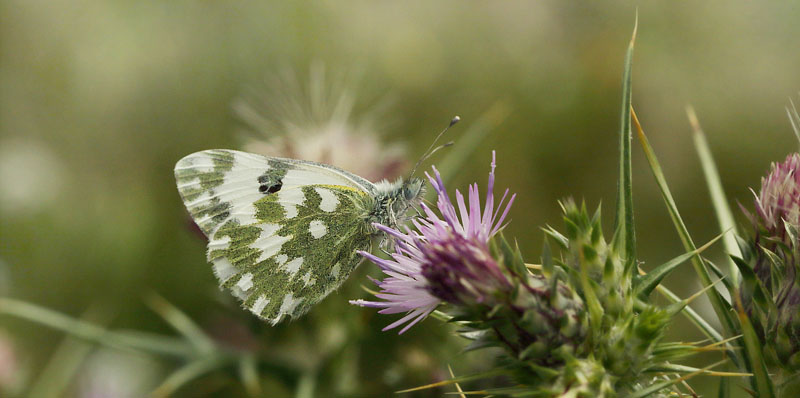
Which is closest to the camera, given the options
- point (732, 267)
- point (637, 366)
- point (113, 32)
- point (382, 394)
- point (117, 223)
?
point (637, 366)

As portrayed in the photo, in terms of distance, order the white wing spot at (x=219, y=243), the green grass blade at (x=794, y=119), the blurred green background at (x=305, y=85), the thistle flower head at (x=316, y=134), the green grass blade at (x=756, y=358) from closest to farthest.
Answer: the green grass blade at (x=756, y=358), the green grass blade at (x=794, y=119), the white wing spot at (x=219, y=243), the thistle flower head at (x=316, y=134), the blurred green background at (x=305, y=85)

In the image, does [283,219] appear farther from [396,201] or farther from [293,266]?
[396,201]

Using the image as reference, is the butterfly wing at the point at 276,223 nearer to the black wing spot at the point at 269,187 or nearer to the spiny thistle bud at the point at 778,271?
the black wing spot at the point at 269,187

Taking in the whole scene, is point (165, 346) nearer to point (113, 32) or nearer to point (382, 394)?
point (382, 394)

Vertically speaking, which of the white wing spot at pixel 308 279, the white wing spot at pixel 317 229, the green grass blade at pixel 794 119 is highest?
the white wing spot at pixel 317 229

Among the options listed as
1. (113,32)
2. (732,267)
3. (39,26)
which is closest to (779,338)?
(732,267)

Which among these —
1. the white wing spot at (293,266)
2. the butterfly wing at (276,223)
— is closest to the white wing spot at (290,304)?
the butterfly wing at (276,223)

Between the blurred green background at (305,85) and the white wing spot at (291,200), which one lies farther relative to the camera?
the blurred green background at (305,85)
